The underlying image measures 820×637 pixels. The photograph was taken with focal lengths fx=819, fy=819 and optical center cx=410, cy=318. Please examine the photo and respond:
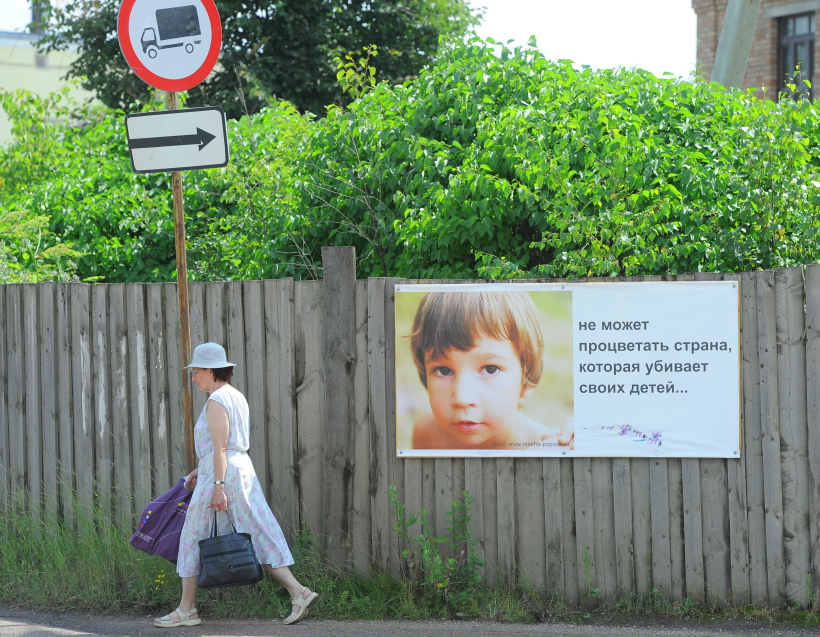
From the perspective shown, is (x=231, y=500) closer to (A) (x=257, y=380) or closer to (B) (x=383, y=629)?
(A) (x=257, y=380)

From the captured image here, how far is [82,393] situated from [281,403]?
1.37m

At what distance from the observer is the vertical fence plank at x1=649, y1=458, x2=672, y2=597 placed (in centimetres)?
463

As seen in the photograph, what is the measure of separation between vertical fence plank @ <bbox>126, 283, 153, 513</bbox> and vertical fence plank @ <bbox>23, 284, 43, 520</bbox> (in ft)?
2.38

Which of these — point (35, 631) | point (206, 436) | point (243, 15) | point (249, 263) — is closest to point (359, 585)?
point (206, 436)

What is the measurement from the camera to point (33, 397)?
214 inches

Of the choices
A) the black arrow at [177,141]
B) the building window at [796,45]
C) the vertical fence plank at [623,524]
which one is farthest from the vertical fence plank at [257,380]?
the building window at [796,45]

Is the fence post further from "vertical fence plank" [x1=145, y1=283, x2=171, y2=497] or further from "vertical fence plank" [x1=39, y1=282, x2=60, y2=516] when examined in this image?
"vertical fence plank" [x1=39, y1=282, x2=60, y2=516]

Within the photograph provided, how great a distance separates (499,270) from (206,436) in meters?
2.05

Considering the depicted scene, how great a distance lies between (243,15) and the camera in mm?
16766

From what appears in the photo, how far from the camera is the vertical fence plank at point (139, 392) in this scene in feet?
17.0

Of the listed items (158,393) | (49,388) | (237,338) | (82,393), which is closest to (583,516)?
(237,338)

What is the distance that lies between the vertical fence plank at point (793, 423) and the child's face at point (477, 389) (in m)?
1.43

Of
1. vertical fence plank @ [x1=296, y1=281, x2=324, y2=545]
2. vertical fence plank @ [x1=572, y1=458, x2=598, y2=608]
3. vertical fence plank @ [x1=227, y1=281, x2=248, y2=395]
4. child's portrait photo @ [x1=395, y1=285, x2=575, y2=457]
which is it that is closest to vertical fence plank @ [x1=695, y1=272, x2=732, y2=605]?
vertical fence plank @ [x1=572, y1=458, x2=598, y2=608]

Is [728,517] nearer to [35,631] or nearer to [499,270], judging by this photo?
[499,270]
